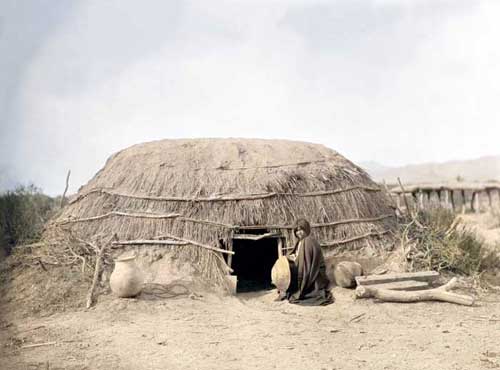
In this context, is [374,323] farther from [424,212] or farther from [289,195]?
[424,212]

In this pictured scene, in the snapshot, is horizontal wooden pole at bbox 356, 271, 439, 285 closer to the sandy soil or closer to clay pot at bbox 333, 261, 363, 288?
clay pot at bbox 333, 261, 363, 288

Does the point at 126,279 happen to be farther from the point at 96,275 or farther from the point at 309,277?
the point at 309,277

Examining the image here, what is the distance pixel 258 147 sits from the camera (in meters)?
8.91

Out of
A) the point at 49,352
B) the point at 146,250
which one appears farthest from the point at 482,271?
the point at 49,352

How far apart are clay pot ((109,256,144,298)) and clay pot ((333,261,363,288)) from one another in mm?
2772

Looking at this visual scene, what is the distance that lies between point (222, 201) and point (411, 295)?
3.02 meters

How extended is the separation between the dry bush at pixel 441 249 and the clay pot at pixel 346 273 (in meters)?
0.92

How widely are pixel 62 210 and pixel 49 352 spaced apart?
465 centimetres

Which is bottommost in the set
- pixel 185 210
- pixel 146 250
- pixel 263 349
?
pixel 263 349

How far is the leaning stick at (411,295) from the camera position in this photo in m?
6.81

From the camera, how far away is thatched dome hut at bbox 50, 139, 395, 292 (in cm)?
765

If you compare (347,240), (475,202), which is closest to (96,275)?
(347,240)

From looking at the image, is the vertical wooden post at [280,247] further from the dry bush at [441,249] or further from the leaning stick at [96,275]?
the leaning stick at [96,275]

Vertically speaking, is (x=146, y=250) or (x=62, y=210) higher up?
(x=62, y=210)
